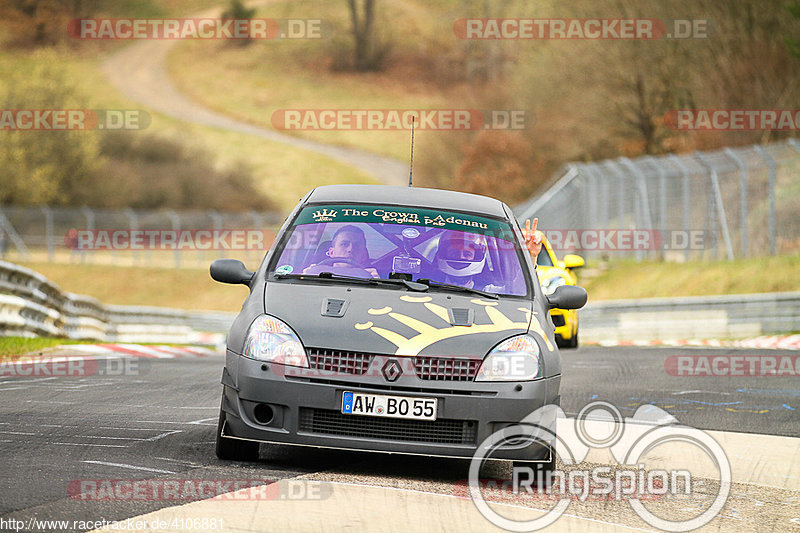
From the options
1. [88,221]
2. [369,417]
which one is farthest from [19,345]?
→ [88,221]

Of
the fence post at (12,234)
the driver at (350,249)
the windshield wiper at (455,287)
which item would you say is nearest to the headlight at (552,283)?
the driver at (350,249)

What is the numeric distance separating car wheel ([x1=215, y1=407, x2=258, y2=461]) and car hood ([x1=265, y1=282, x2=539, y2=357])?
2.50 ft

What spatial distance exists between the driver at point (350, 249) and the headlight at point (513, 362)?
1.12m

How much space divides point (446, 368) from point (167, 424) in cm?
277

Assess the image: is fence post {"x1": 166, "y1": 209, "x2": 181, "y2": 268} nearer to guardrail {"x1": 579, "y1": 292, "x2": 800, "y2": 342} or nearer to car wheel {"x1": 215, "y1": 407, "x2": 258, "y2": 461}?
guardrail {"x1": 579, "y1": 292, "x2": 800, "y2": 342}

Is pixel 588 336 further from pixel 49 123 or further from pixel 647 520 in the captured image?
pixel 49 123

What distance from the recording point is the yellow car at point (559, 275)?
52.7 feet

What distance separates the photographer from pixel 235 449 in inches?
276

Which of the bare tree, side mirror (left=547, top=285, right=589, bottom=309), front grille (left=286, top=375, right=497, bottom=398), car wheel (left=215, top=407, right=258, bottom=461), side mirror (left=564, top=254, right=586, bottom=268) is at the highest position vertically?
the bare tree

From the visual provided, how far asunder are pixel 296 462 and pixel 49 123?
178 ft

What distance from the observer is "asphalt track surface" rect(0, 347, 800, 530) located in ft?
20.5

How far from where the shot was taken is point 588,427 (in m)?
9.38

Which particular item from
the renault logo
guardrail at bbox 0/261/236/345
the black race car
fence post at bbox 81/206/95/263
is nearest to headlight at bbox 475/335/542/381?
the black race car

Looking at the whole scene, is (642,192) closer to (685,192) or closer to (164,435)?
(685,192)
